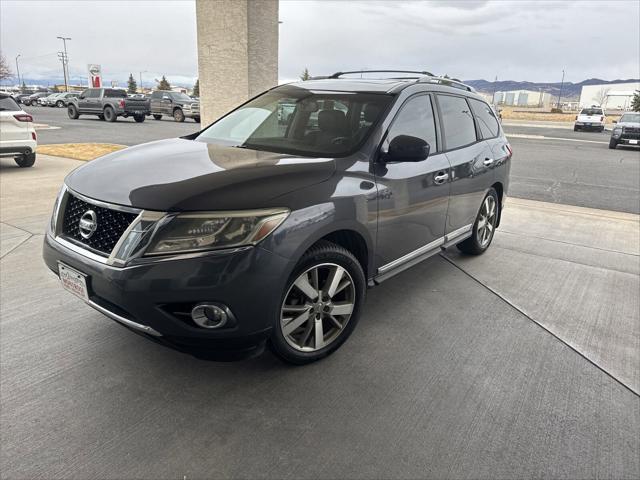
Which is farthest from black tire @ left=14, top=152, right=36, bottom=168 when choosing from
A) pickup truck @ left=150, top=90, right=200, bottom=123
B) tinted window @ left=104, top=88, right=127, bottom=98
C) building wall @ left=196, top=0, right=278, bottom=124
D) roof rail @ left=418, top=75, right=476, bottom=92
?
tinted window @ left=104, top=88, right=127, bottom=98

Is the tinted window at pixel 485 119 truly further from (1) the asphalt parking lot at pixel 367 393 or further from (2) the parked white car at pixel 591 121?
(2) the parked white car at pixel 591 121

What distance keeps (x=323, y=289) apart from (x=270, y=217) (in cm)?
68

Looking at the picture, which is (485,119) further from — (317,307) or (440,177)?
(317,307)

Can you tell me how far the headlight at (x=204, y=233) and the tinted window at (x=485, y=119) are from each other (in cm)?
331

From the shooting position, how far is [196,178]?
8.81ft

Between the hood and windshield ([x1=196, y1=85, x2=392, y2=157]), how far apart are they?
31 cm

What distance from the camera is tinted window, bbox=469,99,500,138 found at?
16.2 feet

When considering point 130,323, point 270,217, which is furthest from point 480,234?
point 130,323

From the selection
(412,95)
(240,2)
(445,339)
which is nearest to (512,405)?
(445,339)

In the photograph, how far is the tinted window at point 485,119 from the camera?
4.93m

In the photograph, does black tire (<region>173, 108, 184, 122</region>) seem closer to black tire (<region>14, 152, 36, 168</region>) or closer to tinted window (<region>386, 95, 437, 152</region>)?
black tire (<region>14, 152, 36, 168</region>)

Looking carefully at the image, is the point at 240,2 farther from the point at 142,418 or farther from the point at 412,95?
the point at 142,418

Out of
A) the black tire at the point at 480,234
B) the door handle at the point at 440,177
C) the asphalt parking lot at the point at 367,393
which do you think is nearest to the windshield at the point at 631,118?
the black tire at the point at 480,234

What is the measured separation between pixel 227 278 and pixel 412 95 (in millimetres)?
2208
